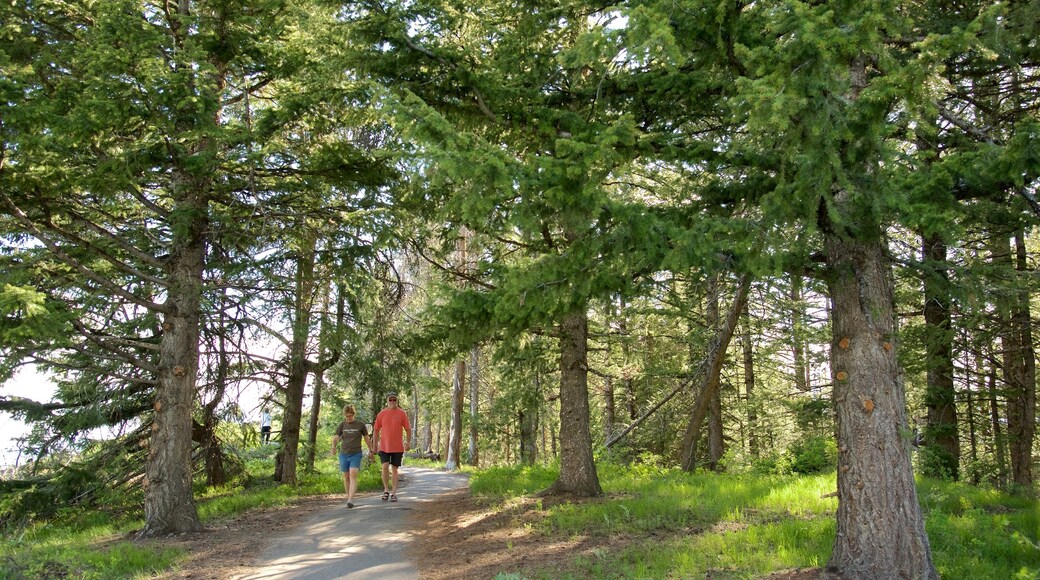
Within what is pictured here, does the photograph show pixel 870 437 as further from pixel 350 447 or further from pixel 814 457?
pixel 814 457

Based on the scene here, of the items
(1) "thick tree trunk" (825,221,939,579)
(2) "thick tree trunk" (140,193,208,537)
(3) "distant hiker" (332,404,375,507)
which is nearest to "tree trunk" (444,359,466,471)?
(3) "distant hiker" (332,404,375,507)

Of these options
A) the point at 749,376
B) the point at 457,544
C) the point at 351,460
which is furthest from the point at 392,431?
the point at 749,376

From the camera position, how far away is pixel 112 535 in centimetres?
982

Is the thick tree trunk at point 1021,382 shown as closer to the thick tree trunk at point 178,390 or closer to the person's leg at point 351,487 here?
the person's leg at point 351,487

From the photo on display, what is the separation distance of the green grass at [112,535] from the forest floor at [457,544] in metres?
0.43

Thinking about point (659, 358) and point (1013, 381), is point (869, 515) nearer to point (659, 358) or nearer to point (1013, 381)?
point (1013, 381)

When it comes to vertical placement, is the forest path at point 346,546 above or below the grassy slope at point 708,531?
below

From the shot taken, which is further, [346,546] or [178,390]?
[178,390]

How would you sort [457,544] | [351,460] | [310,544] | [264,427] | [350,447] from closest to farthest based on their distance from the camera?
[457,544] → [310,544] → [350,447] → [351,460] → [264,427]

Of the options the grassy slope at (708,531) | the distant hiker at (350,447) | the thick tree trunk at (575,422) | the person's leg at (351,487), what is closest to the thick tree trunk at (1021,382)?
the grassy slope at (708,531)

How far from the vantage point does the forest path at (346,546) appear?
725 cm

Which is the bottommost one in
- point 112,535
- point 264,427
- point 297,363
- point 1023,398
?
point 112,535

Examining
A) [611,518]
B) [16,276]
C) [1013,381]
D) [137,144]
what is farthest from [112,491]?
[1013,381]

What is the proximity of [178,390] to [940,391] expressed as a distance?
13.1 m
